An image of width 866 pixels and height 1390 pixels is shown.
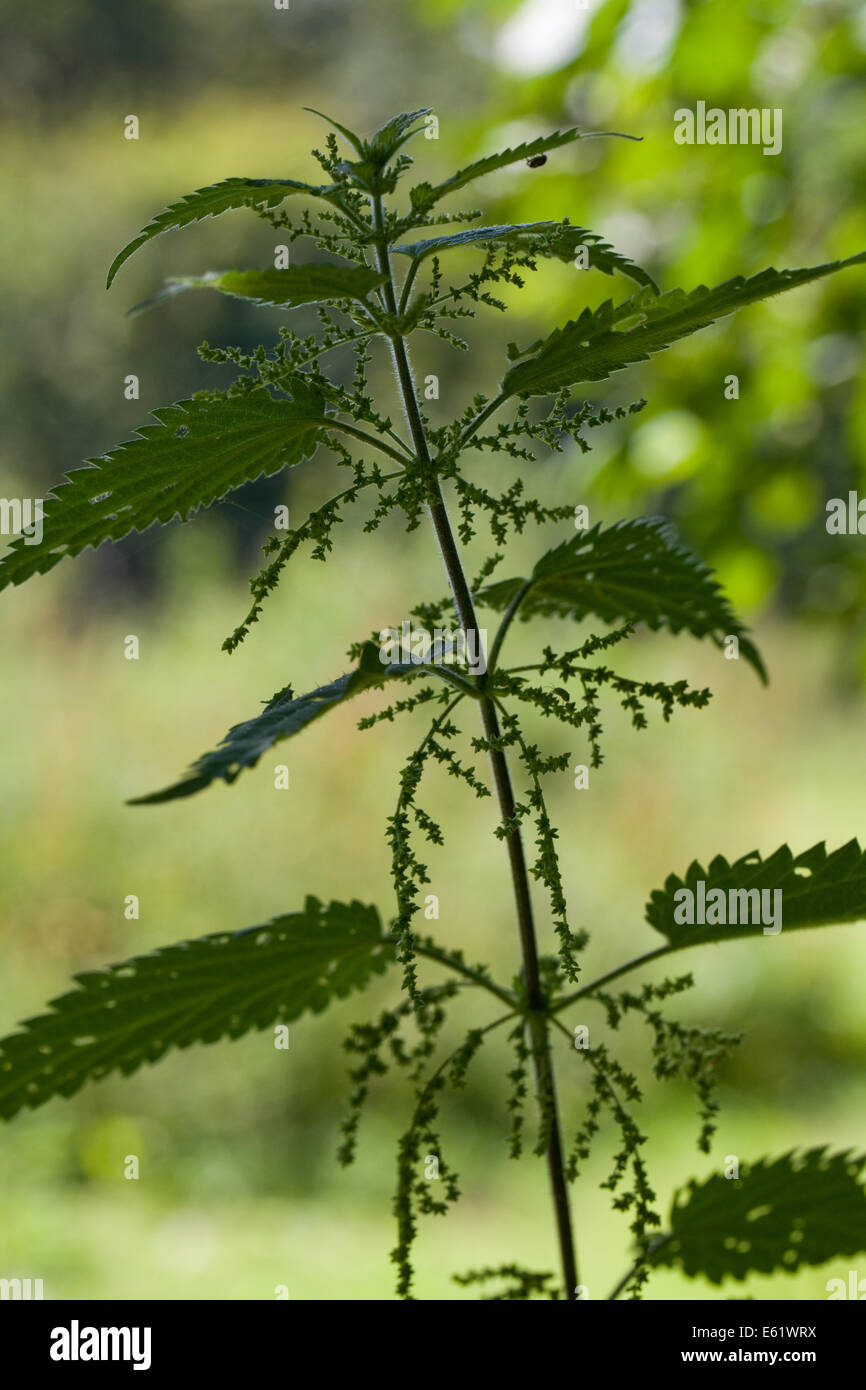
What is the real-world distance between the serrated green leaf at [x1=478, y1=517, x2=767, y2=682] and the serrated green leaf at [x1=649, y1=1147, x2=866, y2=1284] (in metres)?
0.28

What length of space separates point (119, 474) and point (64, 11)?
18.5 feet

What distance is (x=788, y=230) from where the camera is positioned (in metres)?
1.46

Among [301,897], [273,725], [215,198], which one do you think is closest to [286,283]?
[215,198]

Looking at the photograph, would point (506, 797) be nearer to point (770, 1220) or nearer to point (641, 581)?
point (641, 581)

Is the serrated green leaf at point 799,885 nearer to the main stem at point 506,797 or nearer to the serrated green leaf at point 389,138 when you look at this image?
the main stem at point 506,797

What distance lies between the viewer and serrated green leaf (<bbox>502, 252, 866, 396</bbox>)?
0.50m

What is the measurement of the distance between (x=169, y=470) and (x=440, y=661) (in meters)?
0.15

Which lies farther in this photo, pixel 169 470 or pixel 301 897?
pixel 301 897

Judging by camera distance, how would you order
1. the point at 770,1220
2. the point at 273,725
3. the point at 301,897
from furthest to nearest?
the point at 301,897
the point at 770,1220
the point at 273,725

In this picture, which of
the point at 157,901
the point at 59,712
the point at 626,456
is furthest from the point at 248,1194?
the point at 626,456

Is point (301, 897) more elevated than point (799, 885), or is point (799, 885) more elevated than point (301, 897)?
point (301, 897)

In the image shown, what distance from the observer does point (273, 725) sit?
460mm

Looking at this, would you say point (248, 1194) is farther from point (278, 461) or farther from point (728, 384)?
point (278, 461)

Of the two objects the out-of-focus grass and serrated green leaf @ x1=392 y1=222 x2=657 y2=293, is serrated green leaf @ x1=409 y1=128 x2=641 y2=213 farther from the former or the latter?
the out-of-focus grass
